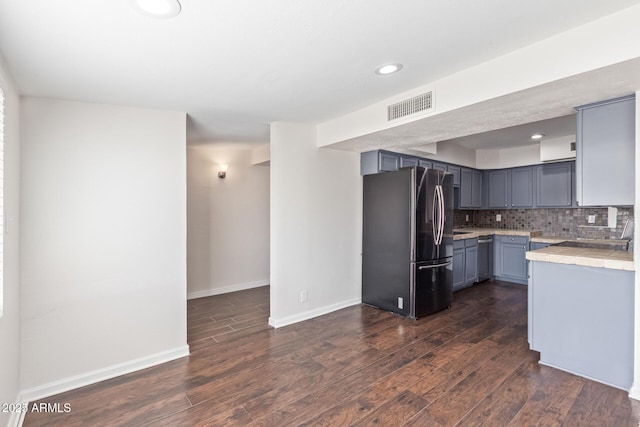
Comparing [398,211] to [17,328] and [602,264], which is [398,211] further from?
[17,328]

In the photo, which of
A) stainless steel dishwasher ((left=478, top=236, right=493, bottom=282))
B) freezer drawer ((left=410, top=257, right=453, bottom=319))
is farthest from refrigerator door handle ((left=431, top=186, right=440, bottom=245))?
stainless steel dishwasher ((left=478, top=236, right=493, bottom=282))

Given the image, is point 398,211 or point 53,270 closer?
point 53,270

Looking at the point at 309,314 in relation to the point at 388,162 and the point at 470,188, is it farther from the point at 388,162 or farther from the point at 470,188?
the point at 470,188

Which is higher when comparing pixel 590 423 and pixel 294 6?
pixel 294 6

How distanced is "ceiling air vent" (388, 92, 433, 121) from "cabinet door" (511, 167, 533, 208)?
3.95 m

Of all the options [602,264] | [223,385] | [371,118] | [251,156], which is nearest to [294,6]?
[371,118]

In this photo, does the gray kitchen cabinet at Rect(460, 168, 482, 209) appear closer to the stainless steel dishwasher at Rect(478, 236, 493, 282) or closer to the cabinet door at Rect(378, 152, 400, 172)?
the stainless steel dishwasher at Rect(478, 236, 493, 282)

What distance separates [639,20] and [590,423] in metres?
2.25

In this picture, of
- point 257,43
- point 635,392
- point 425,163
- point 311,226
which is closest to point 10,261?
point 257,43

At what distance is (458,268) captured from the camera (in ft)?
15.7

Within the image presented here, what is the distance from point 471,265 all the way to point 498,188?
174 cm

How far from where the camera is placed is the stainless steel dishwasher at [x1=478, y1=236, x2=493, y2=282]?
5.31 m

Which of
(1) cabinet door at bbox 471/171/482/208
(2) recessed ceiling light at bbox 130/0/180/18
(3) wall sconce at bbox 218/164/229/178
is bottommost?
(1) cabinet door at bbox 471/171/482/208

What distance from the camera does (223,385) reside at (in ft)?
7.64
